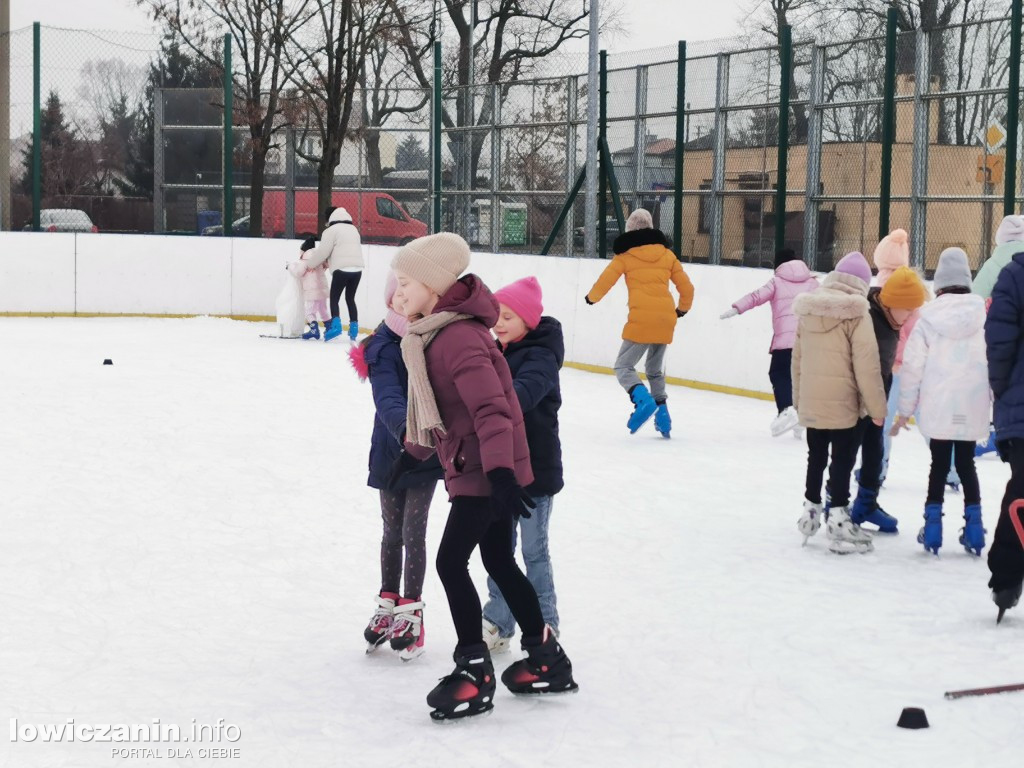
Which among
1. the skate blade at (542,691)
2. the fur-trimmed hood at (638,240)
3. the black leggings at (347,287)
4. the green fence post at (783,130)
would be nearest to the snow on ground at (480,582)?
the skate blade at (542,691)

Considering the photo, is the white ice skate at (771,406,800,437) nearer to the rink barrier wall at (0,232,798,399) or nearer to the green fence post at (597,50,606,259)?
the rink barrier wall at (0,232,798,399)

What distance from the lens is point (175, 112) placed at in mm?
19625

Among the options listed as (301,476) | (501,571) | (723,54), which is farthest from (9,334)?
(501,571)

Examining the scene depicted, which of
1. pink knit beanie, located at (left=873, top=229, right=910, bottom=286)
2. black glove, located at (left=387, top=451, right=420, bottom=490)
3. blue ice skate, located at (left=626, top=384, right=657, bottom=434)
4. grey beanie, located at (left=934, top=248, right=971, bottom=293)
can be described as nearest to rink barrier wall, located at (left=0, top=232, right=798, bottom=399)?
blue ice skate, located at (left=626, top=384, right=657, bottom=434)

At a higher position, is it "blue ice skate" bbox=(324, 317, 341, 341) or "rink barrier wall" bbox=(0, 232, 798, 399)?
"rink barrier wall" bbox=(0, 232, 798, 399)

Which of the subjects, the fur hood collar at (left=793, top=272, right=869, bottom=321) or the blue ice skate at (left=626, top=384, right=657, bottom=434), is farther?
the blue ice skate at (left=626, top=384, right=657, bottom=434)

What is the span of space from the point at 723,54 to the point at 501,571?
10892mm

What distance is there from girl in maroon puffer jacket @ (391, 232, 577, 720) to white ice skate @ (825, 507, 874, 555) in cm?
233

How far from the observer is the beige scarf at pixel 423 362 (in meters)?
3.91

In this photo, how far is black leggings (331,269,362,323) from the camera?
1543 cm

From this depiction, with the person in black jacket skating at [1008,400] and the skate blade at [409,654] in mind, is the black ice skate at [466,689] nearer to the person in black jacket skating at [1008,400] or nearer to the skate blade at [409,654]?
the skate blade at [409,654]

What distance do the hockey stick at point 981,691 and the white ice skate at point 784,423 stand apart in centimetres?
489

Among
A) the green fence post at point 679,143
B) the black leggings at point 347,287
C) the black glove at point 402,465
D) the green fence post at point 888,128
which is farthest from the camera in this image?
the black leggings at point 347,287

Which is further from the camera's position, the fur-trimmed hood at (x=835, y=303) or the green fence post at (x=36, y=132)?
the green fence post at (x=36, y=132)
